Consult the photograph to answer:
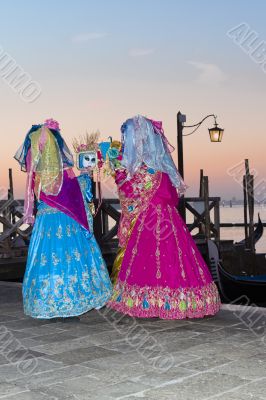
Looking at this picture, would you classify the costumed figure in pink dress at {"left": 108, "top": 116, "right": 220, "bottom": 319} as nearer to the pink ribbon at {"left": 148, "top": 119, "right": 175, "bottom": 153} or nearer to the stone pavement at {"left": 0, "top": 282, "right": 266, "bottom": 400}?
the pink ribbon at {"left": 148, "top": 119, "right": 175, "bottom": 153}

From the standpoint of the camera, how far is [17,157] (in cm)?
505

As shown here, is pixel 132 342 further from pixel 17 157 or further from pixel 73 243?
pixel 17 157

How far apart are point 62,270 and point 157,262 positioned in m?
0.78

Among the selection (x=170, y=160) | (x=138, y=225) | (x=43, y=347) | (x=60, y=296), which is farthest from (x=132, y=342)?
(x=170, y=160)

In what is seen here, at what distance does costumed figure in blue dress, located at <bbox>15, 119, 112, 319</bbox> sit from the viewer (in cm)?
485

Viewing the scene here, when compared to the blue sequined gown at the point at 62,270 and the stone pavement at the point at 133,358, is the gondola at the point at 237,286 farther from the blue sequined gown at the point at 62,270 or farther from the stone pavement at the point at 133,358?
the blue sequined gown at the point at 62,270

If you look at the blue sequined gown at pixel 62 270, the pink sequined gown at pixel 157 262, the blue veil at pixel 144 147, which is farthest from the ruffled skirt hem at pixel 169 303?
the blue veil at pixel 144 147

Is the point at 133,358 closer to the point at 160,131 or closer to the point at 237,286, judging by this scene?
the point at 160,131

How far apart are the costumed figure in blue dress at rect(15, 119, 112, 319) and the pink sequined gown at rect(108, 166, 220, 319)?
29 centimetres

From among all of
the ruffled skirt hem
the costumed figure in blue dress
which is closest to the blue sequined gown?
the costumed figure in blue dress

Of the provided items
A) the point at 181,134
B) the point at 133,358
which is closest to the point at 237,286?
the point at 181,134

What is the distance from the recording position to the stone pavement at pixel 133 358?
3.09 meters

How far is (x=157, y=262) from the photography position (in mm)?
5043

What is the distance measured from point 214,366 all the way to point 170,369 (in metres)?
0.26
